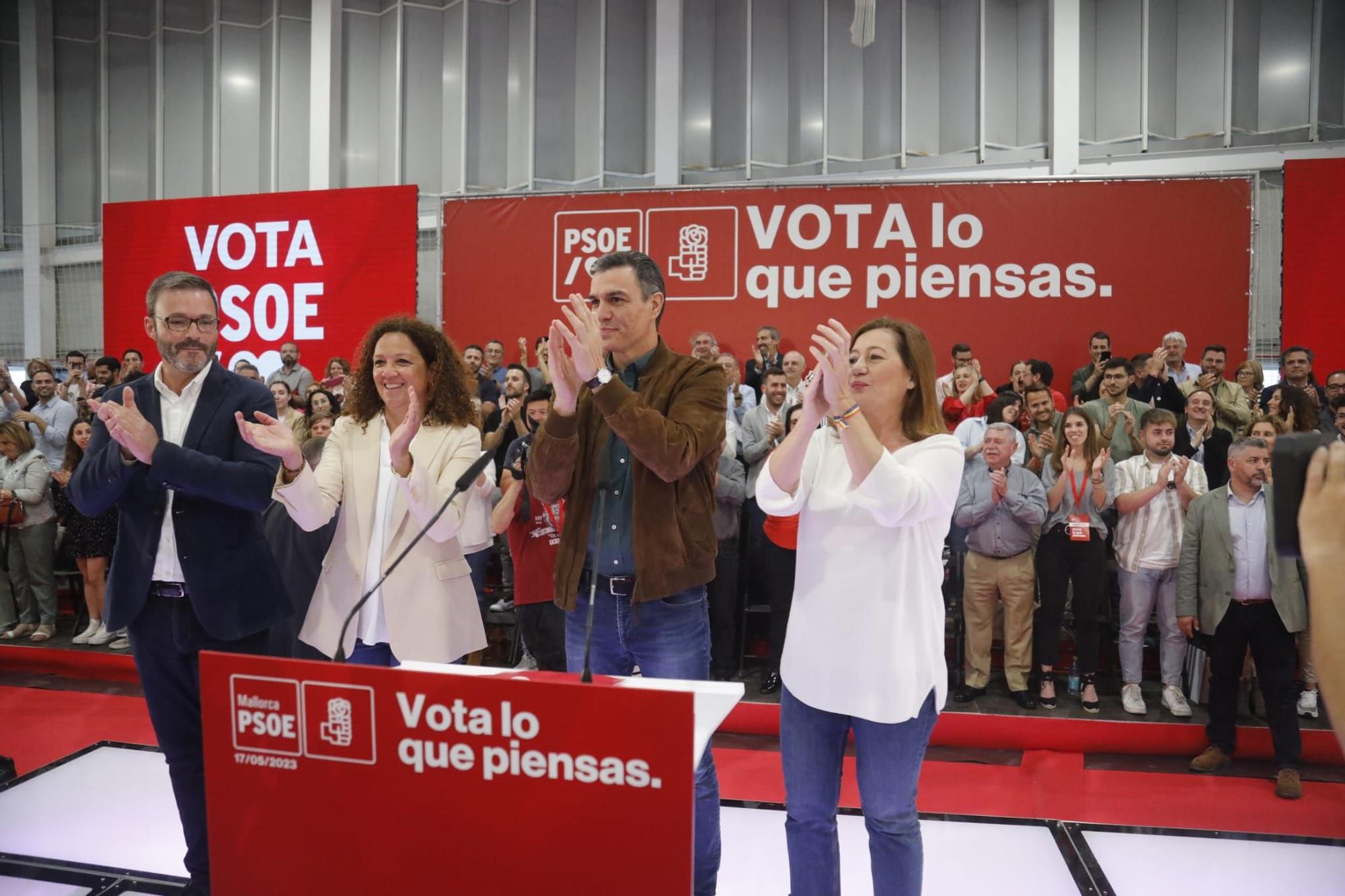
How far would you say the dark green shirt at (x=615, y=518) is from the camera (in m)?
2.35

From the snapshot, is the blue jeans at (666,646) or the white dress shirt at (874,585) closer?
the white dress shirt at (874,585)

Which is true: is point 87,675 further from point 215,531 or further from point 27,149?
point 27,149

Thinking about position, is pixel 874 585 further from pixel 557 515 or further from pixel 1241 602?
pixel 1241 602

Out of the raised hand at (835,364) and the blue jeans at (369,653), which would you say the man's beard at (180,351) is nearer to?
the blue jeans at (369,653)

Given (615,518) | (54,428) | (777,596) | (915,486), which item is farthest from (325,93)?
(915,486)

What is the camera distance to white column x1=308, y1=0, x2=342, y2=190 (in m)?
12.5

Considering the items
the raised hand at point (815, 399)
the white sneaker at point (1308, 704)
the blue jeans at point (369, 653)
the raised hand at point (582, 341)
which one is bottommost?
the white sneaker at point (1308, 704)

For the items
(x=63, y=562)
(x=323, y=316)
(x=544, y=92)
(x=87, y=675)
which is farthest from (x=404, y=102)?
(x=87, y=675)

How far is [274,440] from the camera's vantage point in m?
2.38

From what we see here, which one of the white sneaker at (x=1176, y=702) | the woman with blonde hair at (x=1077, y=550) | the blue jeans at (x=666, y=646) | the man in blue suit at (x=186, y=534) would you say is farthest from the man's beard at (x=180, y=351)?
the white sneaker at (x=1176, y=702)

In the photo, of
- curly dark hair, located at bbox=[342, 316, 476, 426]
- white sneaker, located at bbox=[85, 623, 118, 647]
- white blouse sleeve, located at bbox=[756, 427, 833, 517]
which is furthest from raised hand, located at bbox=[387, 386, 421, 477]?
white sneaker, located at bbox=[85, 623, 118, 647]

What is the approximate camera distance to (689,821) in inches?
50.5

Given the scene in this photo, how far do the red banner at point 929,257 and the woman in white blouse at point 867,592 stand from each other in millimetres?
5498

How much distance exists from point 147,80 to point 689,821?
16046 millimetres
